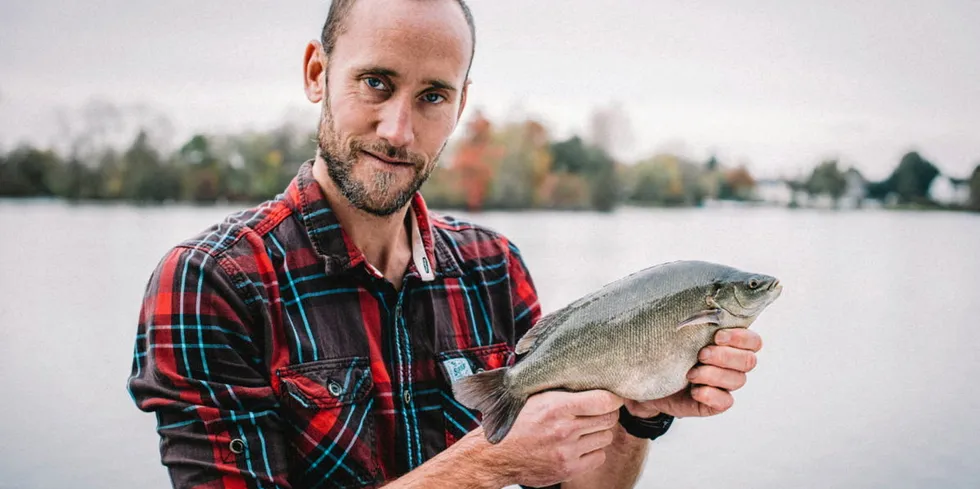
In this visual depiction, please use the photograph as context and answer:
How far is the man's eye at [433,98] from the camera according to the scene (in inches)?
110

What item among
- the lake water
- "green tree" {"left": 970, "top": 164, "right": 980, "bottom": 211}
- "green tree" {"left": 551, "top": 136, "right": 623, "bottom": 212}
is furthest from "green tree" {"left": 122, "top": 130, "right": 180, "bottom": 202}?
"green tree" {"left": 970, "top": 164, "right": 980, "bottom": 211}

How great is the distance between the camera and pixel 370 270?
9.37 feet

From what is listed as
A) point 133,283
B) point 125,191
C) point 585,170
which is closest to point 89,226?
point 125,191

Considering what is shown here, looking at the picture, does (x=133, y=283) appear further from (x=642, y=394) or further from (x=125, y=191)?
(x=642, y=394)

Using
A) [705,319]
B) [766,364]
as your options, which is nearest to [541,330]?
[705,319]

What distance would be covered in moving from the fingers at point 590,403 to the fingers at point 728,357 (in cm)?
34

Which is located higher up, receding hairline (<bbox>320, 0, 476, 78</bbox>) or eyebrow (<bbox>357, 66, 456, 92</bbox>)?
receding hairline (<bbox>320, 0, 476, 78</bbox>)

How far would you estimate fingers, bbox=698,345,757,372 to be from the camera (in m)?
2.51

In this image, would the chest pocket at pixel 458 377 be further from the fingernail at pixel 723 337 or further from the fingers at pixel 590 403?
the fingernail at pixel 723 337

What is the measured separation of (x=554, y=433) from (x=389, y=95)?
129cm

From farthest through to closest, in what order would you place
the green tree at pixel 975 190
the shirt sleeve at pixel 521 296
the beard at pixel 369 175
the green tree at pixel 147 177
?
the green tree at pixel 147 177
the green tree at pixel 975 190
the shirt sleeve at pixel 521 296
the beard at pixel 369 175

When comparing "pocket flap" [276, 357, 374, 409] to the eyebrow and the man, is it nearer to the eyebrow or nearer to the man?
the man

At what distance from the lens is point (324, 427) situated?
8.62ft

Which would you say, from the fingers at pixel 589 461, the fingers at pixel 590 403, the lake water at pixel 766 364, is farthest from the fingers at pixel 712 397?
the lake water at pixel 766 364
